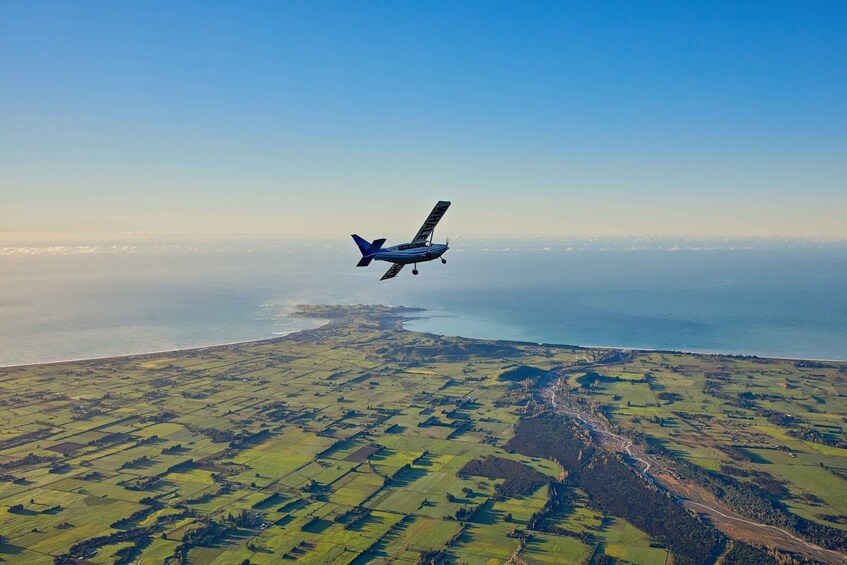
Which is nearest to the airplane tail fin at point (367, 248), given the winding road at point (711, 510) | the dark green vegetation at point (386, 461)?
the dark green vegetation at point (386, 461)

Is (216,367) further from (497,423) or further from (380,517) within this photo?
(380,517)

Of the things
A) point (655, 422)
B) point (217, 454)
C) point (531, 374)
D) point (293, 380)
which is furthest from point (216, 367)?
point (655, 422)

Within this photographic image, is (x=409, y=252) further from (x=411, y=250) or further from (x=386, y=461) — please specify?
(x=386, y=461)

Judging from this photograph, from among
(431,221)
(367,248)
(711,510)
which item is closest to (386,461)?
(711,510)

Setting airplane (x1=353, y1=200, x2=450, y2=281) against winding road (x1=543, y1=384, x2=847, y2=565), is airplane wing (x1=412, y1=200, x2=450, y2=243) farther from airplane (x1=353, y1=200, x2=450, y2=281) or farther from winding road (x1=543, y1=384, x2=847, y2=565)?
winding road (x1=543, y1=384, x2=847, y2=565)

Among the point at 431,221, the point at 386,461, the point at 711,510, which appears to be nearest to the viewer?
the point at 431,221
